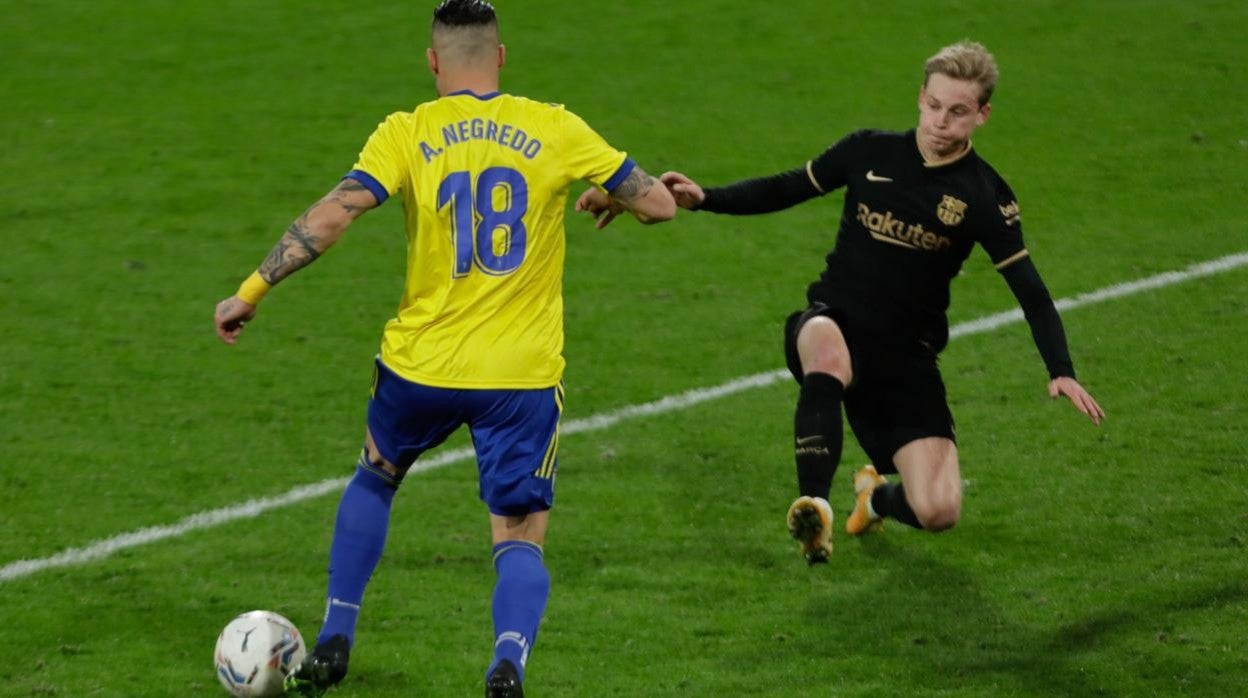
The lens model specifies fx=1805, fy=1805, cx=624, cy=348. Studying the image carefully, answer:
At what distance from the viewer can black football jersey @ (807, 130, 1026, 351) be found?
6.87m

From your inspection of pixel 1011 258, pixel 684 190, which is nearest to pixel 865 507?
pixel 1011 258

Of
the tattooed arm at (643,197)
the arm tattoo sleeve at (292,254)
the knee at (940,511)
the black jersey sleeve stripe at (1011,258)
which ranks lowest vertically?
the knee at (940,511)

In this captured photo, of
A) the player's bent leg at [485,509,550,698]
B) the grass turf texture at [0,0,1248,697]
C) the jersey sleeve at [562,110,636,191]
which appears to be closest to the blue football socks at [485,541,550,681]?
the player's bent leg at [485,509,550,698]

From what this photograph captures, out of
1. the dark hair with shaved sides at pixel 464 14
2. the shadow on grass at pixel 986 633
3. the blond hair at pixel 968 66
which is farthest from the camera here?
the blond hair at pixel 968 66

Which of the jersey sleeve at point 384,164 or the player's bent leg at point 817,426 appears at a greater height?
the jersey sleeve at point 384,164

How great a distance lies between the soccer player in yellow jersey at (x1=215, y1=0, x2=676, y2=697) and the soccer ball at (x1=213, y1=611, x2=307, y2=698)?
12.0 inches

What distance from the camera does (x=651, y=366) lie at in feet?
32.7

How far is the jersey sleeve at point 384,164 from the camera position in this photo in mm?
5633

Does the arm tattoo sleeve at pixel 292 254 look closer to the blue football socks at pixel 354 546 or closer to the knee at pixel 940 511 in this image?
the blue football socks at pixel 354 546

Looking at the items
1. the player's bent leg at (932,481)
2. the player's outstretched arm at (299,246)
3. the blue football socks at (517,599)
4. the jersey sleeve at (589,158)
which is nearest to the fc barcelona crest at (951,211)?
the player's bent leg at (932,481)

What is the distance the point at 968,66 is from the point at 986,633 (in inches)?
84.0

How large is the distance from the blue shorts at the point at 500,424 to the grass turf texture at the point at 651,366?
3.08ft

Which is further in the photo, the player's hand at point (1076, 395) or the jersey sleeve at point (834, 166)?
the jersey sleeve at point (834, 166)

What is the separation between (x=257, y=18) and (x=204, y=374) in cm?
696
